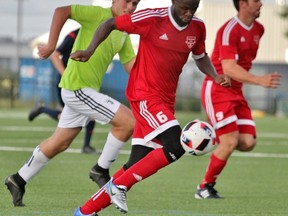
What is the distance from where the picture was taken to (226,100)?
1333 centimetres

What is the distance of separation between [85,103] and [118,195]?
97.8 inches

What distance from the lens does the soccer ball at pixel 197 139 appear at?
942 cm

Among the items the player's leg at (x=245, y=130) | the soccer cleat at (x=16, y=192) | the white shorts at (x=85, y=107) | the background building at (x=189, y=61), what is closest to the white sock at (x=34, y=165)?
the soccer cleat at (x=16, y=192)

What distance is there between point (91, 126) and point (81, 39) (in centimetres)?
795

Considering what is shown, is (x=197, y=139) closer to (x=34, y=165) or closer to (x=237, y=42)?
(x=34, y=165)

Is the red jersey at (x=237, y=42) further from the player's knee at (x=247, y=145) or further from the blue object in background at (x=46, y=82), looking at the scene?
the blue object in background at (x=46, y=82)

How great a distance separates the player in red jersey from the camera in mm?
13086

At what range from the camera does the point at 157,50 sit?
9875mm

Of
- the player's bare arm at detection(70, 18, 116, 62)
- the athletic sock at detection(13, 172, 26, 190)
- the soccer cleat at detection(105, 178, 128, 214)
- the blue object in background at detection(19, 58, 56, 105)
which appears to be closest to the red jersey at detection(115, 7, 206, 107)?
the player's bare arm at detection(70, 18, 116, 62)

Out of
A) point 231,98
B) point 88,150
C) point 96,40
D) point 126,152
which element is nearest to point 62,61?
point 88,150

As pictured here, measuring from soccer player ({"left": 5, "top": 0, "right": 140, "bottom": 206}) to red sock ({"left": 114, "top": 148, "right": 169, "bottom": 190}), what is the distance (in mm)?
2178

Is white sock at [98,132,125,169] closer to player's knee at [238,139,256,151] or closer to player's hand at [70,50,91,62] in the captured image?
player's knee at [238,139,256,151]

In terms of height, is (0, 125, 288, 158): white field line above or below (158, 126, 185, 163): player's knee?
below

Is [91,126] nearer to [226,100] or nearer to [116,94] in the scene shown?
[226,100]
